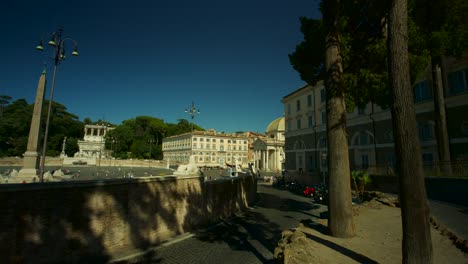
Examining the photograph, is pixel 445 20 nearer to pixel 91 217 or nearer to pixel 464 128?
pixel 464 128

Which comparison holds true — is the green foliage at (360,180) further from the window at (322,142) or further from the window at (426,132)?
the window at (322,142)

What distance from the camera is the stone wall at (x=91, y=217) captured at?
19.3ft

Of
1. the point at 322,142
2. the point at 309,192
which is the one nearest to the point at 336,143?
the point at 309,192

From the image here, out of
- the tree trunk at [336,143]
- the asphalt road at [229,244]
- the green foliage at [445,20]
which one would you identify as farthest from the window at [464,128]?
the tree trunk at [336,143]

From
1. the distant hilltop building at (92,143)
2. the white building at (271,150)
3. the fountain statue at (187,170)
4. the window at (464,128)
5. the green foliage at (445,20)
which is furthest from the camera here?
the distant hilltop building at (92,143)

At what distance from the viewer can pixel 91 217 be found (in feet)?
23.9

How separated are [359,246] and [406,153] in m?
2.80

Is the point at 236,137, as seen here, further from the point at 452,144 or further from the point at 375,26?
the point at 375,26

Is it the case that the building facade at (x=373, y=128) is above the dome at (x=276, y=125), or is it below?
below

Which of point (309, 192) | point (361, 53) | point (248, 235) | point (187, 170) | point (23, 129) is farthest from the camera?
point (23, 129)

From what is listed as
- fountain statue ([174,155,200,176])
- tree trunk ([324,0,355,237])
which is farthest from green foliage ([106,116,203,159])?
tree trunk ([324,0,355,237])

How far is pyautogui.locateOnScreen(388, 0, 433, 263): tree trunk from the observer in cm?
370

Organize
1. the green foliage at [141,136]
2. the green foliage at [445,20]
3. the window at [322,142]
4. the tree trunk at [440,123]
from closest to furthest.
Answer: the green foliage at [445,20], the tree trunk at [440,123], the window at [322,142], the green foliage at [141,136]

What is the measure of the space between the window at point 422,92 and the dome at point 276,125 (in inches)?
1646
